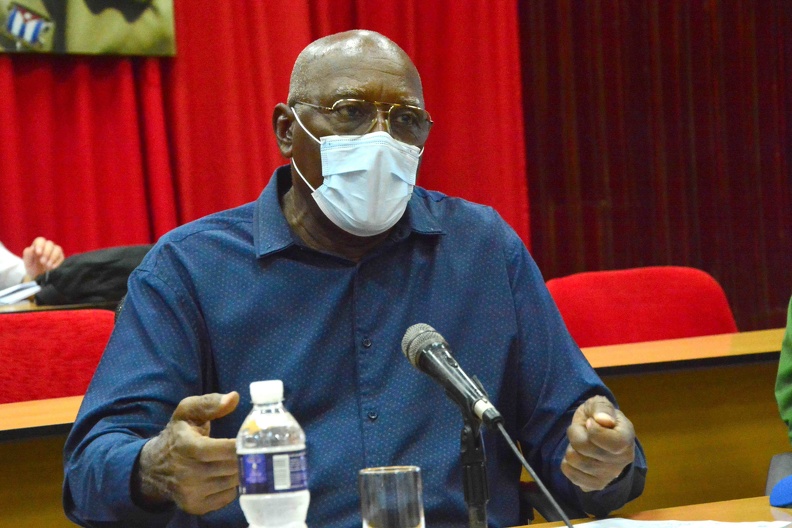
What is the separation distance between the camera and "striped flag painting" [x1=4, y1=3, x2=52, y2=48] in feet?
12.8

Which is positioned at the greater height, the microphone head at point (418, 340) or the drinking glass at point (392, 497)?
the microphone head at point (418, 340)

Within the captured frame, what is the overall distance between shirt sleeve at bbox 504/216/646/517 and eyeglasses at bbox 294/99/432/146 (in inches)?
12.1

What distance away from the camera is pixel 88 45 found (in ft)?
13.3

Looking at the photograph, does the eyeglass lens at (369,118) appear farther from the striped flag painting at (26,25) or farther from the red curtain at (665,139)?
the red curtain at (665,139)

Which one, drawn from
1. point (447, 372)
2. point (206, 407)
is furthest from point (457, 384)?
point (206, 407)

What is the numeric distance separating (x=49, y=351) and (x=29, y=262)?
65.3 inches

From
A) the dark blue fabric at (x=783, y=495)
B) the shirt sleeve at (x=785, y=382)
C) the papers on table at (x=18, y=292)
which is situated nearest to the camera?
the dark blue fabric at (x=783, y=495)

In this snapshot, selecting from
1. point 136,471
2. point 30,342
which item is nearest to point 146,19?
point 30,342

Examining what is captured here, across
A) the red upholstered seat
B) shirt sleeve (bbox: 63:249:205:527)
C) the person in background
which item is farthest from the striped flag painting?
shirt sleeve (bbox: 63:249:205:527)

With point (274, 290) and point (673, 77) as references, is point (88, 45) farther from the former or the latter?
point (673, 77)

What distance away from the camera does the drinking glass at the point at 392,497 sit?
3.39 ft

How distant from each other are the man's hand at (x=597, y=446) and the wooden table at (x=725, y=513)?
0.08 meters

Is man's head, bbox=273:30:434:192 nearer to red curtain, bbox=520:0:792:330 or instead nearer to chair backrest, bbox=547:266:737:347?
chair backrest, bbox=547:266:737:347

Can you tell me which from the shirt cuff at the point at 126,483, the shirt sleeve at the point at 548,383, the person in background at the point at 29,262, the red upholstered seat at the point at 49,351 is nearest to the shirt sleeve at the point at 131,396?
the shirt cuff at the point at 126,483
